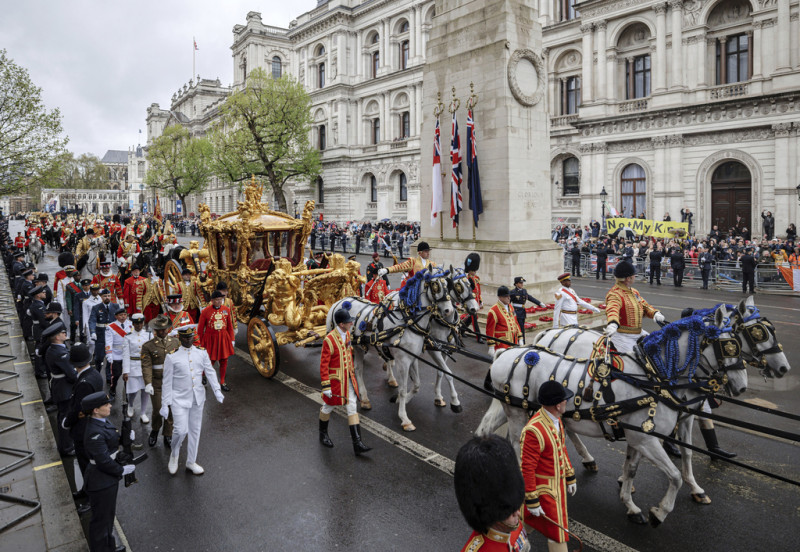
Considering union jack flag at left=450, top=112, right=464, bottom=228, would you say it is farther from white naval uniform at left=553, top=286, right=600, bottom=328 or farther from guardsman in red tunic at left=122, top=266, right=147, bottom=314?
guardsman in red tunic at left=122, top=266, right=147, bottom=314

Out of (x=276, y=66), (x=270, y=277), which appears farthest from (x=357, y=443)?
(x=276, y=66)

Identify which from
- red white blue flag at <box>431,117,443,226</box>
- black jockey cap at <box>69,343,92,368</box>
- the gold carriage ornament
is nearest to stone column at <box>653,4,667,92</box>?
red white blue flag at <box>431,117,443,226</box>

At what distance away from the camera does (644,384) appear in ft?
16.5

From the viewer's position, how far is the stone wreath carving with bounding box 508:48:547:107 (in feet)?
47.5

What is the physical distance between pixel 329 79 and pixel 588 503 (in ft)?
184

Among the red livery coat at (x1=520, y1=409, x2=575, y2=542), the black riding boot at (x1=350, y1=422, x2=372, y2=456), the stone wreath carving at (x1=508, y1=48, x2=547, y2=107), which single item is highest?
the stone wreath carving at (x1=508, y1=48, x2=547, y2=107)

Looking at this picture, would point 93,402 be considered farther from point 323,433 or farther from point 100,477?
point 323,433

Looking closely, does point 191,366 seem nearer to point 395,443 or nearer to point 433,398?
point 395,443

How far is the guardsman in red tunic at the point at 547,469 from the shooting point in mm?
4078

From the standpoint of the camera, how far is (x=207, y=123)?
86312 mm

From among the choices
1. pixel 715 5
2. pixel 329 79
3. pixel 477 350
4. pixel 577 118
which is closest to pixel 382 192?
pixel 329 79

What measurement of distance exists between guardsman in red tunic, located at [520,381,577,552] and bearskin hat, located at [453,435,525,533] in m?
1.37

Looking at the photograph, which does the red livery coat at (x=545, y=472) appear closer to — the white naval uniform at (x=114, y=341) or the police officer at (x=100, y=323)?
the white naval uniform at (x=114, y=341)

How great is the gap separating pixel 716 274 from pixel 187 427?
2227 cm
